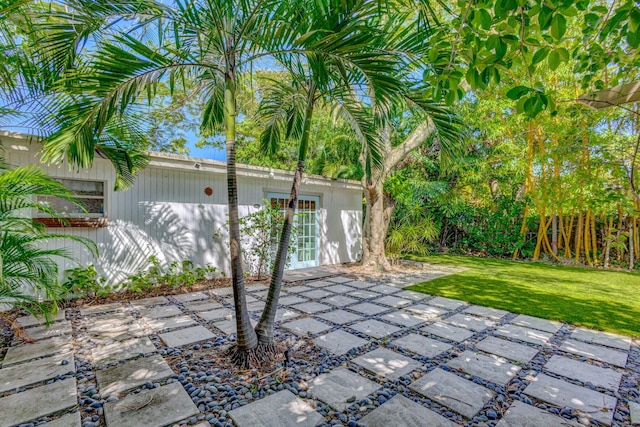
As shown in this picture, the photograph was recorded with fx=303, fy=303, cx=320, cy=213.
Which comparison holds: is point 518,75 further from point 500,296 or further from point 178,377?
point 178,377

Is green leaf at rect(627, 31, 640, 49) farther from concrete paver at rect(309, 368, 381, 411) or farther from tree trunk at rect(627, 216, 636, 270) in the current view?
tree trunk at rect(627, 216, 636, 270)

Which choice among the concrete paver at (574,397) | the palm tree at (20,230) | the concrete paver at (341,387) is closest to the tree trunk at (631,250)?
the concrete paver at (574,397)

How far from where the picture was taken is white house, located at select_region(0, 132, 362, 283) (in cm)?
453

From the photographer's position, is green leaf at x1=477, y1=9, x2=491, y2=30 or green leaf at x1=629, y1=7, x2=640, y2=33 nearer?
green leaf at x1=629, y1=7, x2=640, y2=33

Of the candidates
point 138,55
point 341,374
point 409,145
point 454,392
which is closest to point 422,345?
point 454,392

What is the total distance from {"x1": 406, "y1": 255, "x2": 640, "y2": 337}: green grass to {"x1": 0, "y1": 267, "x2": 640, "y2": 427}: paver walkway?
1.73ft

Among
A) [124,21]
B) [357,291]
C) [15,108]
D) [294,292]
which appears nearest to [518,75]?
[357,291]

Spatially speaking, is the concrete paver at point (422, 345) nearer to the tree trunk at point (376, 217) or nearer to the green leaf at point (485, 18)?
the green leaf at point (485, 18)

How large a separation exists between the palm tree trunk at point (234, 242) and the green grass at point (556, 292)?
3.64 metres

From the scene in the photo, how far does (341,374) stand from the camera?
2.50 m

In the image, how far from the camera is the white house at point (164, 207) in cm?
453

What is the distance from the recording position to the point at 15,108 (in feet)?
11.5

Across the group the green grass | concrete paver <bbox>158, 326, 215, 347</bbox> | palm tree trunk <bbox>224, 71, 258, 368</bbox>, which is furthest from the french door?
palm tree trunk <bbox>224, 71, 258, 368</bbox>

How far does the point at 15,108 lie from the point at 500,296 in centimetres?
722
